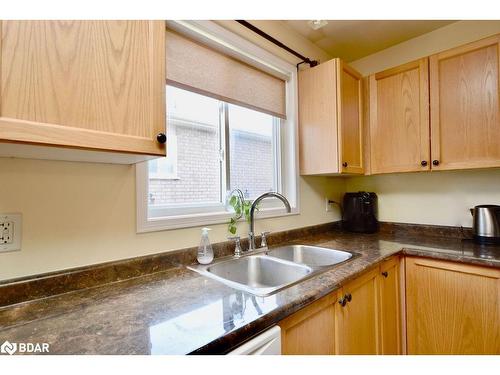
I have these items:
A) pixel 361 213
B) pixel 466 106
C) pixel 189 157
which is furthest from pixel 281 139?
pixel 466 106

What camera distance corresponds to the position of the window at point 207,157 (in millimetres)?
1308

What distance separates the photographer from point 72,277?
0.90 metres

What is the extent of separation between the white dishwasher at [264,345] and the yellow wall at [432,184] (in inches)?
69.0

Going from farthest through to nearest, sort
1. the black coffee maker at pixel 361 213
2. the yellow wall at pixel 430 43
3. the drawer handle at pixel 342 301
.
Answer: the black coffee maker at pixel 361 213
the yellow wall at pixel 430 43
the drawer handle at pixel 342 301

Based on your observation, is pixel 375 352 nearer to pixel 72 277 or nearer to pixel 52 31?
pixel 72 277

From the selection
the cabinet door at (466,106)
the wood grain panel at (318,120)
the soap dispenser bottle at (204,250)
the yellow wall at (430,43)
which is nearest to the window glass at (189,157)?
the soap dispenser bottle at (204,250)

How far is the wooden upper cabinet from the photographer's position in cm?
169

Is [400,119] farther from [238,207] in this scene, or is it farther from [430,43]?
[238,207]

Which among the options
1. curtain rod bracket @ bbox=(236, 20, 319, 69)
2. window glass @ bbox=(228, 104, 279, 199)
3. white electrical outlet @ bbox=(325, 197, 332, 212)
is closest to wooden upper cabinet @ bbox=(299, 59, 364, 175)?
curtain rod bracket @ bbox=(236, 20, 319, 69)

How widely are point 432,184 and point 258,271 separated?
1.52 metres

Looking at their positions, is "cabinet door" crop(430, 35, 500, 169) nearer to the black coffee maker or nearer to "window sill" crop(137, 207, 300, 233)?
the black coffee maker

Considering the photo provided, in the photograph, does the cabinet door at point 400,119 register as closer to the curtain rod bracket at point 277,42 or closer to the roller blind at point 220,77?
the curtain rod bracket at point 277,42

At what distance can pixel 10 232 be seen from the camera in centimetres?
80
